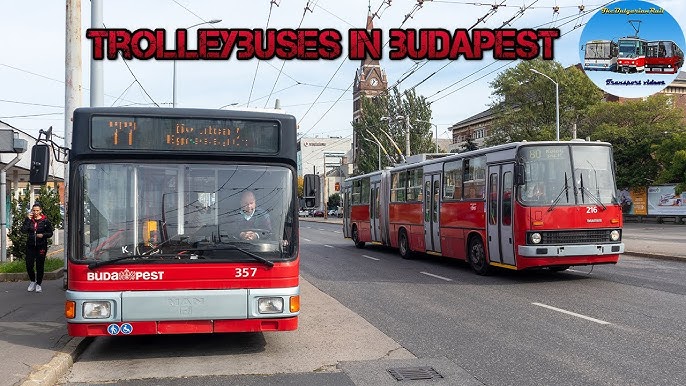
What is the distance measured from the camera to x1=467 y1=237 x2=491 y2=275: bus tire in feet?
49.8

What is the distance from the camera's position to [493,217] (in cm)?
1459

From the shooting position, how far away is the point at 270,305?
729cm

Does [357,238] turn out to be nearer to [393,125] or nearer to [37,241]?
[37,241]

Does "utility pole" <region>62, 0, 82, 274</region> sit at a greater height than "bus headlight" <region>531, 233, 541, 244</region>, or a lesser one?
greater

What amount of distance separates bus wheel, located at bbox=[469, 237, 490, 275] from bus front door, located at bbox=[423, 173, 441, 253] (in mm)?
2100

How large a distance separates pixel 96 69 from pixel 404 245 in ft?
36.3

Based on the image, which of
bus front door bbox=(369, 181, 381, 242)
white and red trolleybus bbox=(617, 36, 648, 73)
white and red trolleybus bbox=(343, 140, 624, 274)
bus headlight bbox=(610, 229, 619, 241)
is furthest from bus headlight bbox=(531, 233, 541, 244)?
white and red trolleybus bbox=(617, 36, 648, 73)

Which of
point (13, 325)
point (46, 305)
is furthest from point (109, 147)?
point (46, 305)

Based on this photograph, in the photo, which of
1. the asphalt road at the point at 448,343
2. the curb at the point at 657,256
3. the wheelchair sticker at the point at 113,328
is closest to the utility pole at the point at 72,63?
the asphalt road at the point at 448,343

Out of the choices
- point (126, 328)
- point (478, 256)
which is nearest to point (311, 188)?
point (126, 328)

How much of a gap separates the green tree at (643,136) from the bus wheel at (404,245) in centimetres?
3357

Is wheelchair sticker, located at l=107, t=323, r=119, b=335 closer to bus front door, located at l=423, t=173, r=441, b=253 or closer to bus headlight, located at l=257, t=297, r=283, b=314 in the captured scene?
bus headlight, located at l=257, t=297, r=283, b=314

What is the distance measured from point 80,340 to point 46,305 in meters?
3.16

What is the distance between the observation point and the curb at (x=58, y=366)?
20.2ft
